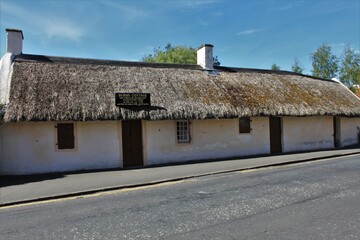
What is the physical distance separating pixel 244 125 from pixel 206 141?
2.48 metres

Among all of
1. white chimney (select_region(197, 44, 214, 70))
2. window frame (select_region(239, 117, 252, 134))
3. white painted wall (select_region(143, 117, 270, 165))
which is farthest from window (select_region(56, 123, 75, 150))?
white chimney (select_region(197, 44, 214, 70))

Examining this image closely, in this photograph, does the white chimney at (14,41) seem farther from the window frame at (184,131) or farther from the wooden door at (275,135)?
the wooden door at (275,135)

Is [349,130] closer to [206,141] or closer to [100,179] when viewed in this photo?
[206,141]

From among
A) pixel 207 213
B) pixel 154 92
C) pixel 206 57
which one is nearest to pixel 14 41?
pixel 154 92

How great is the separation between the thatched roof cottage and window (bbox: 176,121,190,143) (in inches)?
1.9

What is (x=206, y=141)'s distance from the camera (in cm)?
1577

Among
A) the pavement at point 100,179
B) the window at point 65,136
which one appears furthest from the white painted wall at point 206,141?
the window at point 65,136

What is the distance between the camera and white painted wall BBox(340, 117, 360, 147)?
67.8ft

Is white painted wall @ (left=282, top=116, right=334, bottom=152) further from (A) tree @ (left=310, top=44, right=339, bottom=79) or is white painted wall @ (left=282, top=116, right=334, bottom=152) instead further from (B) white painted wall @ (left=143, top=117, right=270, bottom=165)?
(A) tree @ (left=310, top=44, right=339, bottom=79)

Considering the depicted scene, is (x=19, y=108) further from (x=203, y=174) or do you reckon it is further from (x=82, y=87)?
(x=203, y=174)

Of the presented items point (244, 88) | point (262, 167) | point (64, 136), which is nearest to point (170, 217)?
point (262, 167)

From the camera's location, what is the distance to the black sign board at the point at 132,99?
13.8 metres

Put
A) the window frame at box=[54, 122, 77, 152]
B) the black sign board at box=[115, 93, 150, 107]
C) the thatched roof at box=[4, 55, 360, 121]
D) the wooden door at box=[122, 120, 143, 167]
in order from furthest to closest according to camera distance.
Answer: the wooden door at box=[122, 120, 143, 167] < the black sign board at box=[115, 93, 150, 107] < the window frame at box=[54, 122, 77, 152] < the thatched roof at box=[4, 55, 360, 121]

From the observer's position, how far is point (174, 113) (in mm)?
14305
